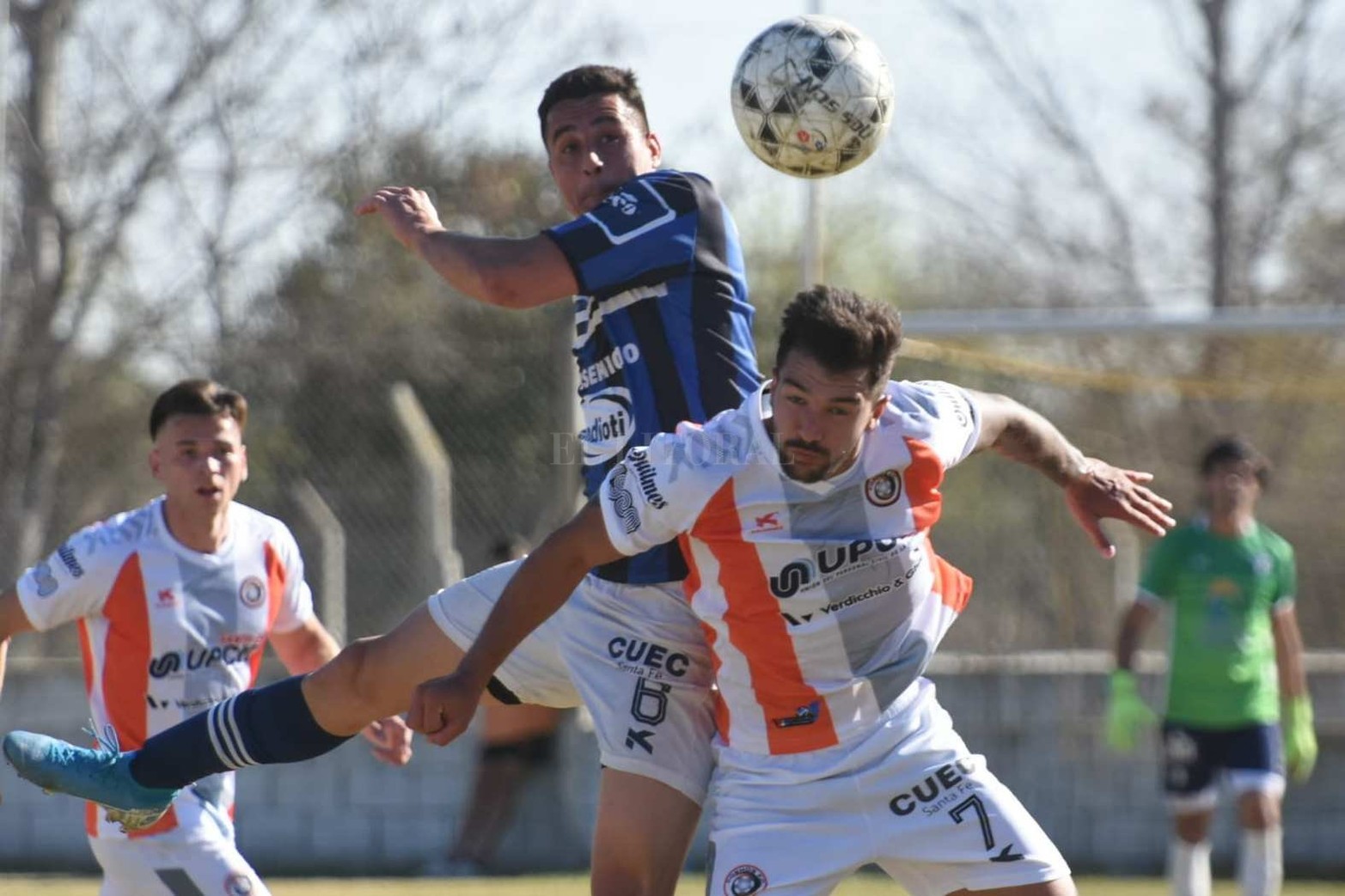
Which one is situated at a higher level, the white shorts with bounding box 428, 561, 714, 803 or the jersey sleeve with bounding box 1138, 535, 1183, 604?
the white shorts with bounding box 428, 561, 714, 803

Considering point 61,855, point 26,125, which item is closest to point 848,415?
point 61,855

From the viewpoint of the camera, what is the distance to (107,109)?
13.8m

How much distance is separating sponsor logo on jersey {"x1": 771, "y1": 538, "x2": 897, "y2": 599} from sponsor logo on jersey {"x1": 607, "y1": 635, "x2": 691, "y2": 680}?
43 cm

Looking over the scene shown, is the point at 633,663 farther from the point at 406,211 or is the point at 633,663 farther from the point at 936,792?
the point at 406,211

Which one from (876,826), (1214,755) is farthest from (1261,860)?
(876,826)

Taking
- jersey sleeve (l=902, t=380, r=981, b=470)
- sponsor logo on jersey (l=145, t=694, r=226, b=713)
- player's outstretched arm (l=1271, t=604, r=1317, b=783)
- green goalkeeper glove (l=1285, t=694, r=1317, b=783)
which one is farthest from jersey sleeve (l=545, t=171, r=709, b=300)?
green goalkeeper glove (l=1285, t=694, r=1317, b=783)

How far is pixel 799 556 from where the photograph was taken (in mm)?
4570

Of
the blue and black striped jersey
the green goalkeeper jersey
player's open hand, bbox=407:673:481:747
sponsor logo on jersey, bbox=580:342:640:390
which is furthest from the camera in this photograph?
the green goalkeeper jersey

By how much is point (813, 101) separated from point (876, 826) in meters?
1.88

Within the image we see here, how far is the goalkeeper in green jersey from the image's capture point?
366 inches

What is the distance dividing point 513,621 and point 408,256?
1076 cm

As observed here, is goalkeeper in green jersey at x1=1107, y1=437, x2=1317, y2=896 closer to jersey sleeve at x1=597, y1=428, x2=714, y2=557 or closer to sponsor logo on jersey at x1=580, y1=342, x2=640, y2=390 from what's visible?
sponsor logo on jersey at x1=580, y1=342, x2=640, y2=390

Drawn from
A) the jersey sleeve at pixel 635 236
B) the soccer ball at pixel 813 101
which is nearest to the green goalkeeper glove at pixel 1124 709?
the soccer ball at pixel 813 101

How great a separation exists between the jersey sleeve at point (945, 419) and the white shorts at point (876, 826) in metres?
0.65
